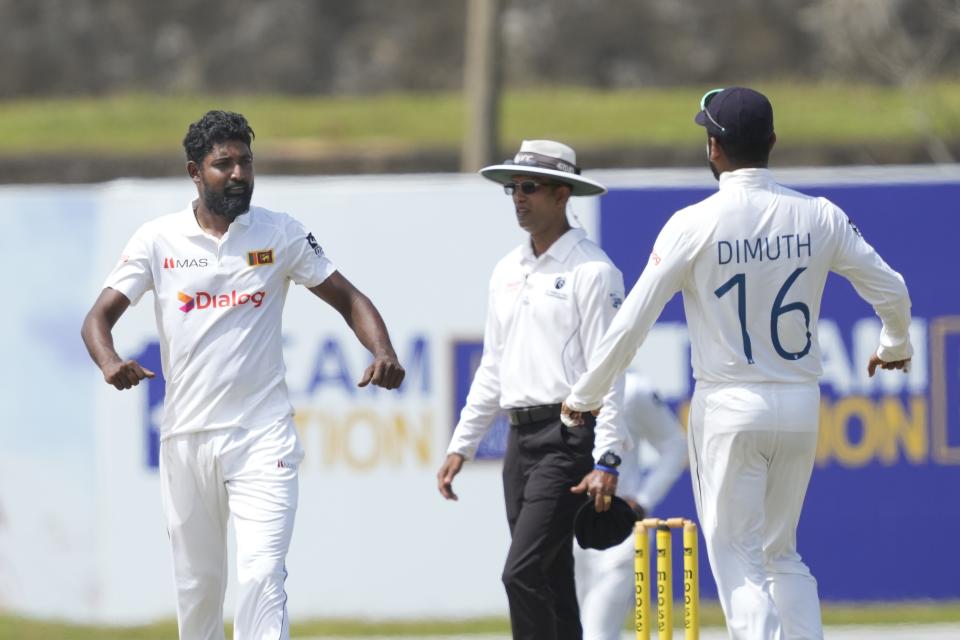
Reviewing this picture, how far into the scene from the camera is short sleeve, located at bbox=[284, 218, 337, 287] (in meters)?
6.80

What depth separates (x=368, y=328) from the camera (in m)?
6.73

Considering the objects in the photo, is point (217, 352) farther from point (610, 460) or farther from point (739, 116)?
point (739, 116)

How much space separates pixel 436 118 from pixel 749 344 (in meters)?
15.5

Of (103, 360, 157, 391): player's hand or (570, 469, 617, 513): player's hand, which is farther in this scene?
(570, 469, 617, 513): player's hand

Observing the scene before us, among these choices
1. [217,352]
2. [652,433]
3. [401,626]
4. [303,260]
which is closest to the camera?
[217,352]

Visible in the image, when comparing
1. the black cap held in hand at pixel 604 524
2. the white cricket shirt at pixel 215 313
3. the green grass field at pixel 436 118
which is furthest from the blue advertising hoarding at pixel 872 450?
the green grass field at pixel 436 118

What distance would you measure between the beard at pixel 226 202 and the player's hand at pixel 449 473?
1469 millimetres

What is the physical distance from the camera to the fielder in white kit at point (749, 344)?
6234 mm

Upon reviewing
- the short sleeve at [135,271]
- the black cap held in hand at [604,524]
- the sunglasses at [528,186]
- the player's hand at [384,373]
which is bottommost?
the black cap held in hand at [604,524]

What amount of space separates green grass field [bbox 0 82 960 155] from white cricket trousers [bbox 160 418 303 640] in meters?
11.5

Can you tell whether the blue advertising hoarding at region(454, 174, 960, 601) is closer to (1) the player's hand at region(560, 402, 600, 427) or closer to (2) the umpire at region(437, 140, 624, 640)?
(2) the umpire at region(437, 140, 624, 640)

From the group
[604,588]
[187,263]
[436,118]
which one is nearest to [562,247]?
[604,588]

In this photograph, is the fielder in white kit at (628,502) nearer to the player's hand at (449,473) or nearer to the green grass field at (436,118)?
the player's hand at (449,473)

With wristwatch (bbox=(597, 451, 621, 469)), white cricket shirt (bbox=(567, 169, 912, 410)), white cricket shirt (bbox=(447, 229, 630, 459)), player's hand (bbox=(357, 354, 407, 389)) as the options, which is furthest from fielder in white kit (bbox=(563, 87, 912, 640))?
white cricket shirt (bbox=(447, 229, 630, 459))
